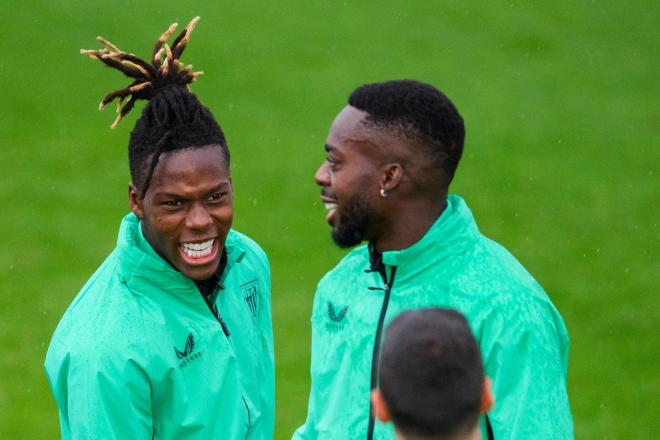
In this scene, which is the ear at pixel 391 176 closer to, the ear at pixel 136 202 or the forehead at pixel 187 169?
the forehead at pixel 187 169

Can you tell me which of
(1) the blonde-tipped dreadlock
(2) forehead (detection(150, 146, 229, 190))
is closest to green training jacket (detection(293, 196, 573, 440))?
(2) forehead (detection(150, 146, 229, 190))

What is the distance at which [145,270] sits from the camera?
472 centimetres

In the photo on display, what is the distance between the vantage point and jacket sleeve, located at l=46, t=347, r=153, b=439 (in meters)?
4.44

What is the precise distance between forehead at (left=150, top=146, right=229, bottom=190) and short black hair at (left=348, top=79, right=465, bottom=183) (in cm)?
68

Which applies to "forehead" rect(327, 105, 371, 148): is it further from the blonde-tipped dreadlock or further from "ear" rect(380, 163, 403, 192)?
the blonde-tipped dreadlock

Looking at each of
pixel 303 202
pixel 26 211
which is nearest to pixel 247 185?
pixel 303 202

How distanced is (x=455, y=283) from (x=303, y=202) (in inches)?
262

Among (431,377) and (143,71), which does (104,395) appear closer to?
(143,71)

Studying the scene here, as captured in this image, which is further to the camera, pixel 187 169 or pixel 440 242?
pixel 187 169

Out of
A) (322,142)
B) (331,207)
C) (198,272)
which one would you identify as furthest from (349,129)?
(322,142)

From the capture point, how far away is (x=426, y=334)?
11.0 ft

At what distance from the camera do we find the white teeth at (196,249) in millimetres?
4785

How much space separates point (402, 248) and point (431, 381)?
1.21 meters

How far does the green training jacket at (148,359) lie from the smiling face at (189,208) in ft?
0.25
